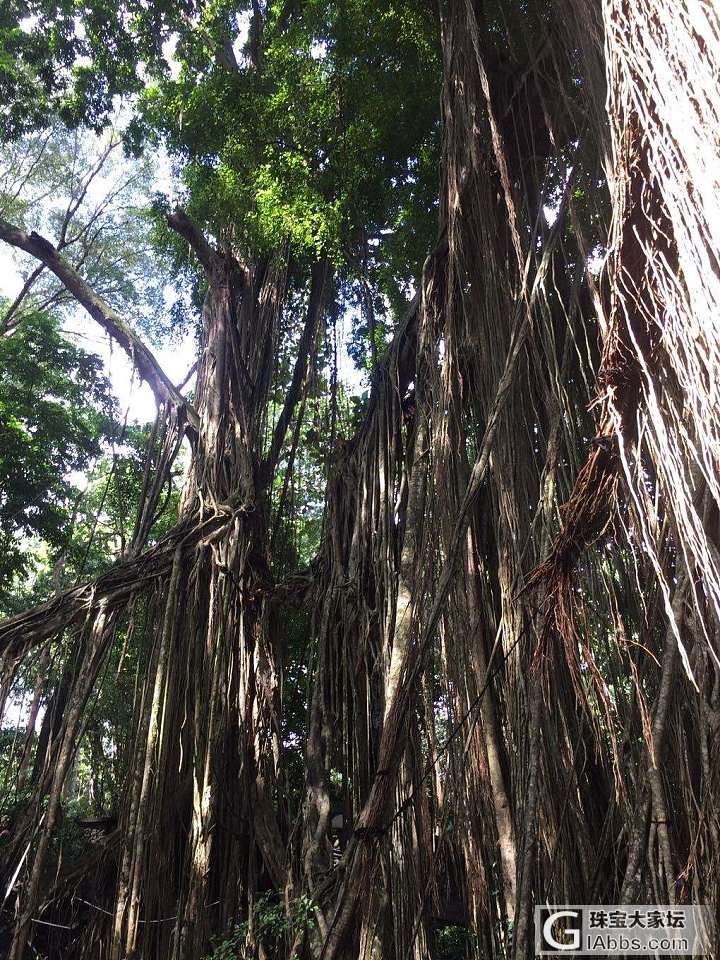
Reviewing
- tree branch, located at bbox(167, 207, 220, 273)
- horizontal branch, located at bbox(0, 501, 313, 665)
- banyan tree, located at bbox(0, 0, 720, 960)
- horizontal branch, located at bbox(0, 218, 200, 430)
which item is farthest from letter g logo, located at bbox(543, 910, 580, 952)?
tree branch, located at bbox(167, 207, 220, 273)

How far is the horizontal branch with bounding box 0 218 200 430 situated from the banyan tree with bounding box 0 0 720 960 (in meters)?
0.02

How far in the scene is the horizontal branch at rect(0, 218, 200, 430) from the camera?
4105 mm

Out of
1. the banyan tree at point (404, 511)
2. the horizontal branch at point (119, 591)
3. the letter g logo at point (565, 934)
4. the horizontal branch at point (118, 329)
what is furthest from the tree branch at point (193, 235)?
the letter g logo at point (565, 934)

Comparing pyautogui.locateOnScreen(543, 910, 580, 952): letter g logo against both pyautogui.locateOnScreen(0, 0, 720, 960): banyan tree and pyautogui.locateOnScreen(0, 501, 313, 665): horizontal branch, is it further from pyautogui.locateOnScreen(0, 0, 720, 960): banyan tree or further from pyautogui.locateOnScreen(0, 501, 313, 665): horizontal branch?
pyautogui.locateOnScreen(0, 501, 313, 665): horizontal branch

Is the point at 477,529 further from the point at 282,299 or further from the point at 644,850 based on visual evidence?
the point at 282,299

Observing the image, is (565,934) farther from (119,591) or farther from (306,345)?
(306,345)

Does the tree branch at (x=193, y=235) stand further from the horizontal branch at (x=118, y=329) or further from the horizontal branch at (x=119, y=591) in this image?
the horizontal branch at (x=119, y=591)

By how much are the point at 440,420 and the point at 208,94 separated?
307 cm

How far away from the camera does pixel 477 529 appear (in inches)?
115

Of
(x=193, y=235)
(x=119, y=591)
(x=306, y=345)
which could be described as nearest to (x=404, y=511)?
A: (x=119, y=591)

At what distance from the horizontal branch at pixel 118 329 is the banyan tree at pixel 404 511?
1.0 inches

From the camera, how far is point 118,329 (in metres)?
4.28

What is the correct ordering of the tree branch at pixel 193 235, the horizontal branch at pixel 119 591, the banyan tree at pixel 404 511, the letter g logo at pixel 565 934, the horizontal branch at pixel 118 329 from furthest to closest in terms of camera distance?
the tree branch at pixel 193 235 < the horizontal branch at pixel 118 329 < the horizontal branch at pixel 119 591 < the letter g logo at pixel 565 934 < the banyan tree at pixel 404 511

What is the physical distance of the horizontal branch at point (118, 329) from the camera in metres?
4.11
